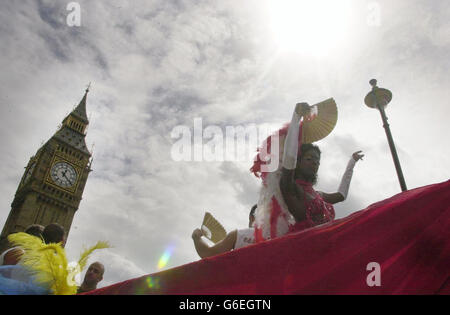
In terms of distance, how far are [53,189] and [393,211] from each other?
45271mm

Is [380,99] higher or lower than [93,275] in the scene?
higher

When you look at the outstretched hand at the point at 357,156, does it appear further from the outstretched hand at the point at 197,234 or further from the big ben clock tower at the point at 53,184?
the big ben clock tower at the point at 53,184

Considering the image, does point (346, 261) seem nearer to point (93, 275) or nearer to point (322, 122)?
point (322, 122)

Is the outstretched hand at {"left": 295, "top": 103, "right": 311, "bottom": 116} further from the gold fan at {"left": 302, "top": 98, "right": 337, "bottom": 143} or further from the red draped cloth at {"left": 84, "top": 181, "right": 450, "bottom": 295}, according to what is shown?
the red draped cloth at {"left": 84, "top": 181, "right": 450, "bottom": 295}

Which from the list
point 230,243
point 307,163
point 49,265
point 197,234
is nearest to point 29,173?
point 197,234

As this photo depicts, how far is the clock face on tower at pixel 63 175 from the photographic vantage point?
40.2m

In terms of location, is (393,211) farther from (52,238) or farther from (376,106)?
(376,106)

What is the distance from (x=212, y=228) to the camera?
9.75 feet

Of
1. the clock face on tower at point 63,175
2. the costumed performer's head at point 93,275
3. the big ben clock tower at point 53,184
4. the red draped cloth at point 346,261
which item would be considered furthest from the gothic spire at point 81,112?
the red draped cloth at point 346,261

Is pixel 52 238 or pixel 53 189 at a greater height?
pixel 53 189

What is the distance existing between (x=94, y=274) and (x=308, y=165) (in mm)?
3580

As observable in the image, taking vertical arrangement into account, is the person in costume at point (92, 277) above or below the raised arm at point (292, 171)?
below
